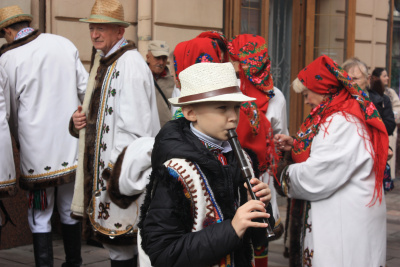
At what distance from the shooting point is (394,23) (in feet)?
43.3

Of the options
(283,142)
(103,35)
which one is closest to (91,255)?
(103,35)

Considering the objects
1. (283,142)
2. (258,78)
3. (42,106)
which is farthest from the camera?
(42,106)

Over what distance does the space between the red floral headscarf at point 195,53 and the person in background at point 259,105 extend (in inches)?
14.5

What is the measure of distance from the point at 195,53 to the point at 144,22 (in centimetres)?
397

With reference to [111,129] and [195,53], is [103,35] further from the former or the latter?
[195,53]

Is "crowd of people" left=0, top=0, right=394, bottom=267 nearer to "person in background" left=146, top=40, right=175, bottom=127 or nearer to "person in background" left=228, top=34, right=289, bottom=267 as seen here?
"person in background" left=228, top=34, right=289, bottom=267

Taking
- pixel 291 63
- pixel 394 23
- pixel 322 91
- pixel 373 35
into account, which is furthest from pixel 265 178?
pixel 394 23

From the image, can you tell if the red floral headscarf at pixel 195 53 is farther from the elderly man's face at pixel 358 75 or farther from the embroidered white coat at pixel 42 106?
the elderly man's face at pixel 358 75

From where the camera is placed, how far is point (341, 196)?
3.97 m

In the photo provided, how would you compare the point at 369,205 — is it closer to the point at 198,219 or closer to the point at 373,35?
the point at 198,219

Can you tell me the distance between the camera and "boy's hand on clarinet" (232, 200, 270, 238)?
238 cm

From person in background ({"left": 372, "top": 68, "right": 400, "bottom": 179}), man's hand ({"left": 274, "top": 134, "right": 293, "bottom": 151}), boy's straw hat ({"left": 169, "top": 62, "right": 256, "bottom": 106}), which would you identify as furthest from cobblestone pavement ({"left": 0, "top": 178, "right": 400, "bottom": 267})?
boy's straw hat ({"left": 169, "top": 62, "right": 256, "bottom": 106})

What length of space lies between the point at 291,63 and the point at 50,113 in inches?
228

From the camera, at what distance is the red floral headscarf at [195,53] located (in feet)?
12.9
